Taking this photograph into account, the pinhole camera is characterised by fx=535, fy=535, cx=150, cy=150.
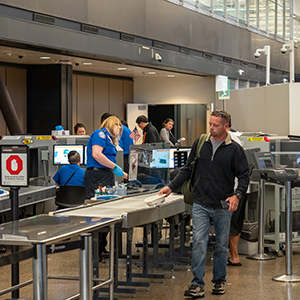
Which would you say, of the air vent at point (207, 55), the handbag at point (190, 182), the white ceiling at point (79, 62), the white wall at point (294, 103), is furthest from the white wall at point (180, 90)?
the handbag at point (190, 182)

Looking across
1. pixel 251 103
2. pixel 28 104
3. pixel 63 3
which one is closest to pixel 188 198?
pixel 63 3

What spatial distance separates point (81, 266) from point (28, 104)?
1039 centimetres

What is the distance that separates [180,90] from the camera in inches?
642

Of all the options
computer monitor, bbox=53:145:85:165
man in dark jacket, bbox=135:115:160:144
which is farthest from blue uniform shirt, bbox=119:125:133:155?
man in dark jacket, bbox=135:115:160:144

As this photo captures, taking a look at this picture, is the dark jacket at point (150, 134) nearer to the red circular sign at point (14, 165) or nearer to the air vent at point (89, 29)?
the air vent at point (89, 29)

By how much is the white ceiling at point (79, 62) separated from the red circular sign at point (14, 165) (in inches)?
264

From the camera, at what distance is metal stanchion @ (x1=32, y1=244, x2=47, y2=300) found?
274 centimetres

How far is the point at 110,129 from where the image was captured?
5770 mm

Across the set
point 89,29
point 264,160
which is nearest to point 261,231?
point 264,160

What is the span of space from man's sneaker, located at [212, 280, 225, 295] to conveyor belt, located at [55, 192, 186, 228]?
0.72 m

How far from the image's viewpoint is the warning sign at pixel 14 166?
352cm

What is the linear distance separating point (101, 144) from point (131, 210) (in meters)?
1.71

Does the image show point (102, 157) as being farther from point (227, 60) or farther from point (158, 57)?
point (227, 60)

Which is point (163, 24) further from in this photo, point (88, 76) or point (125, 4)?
point (88, 76)
